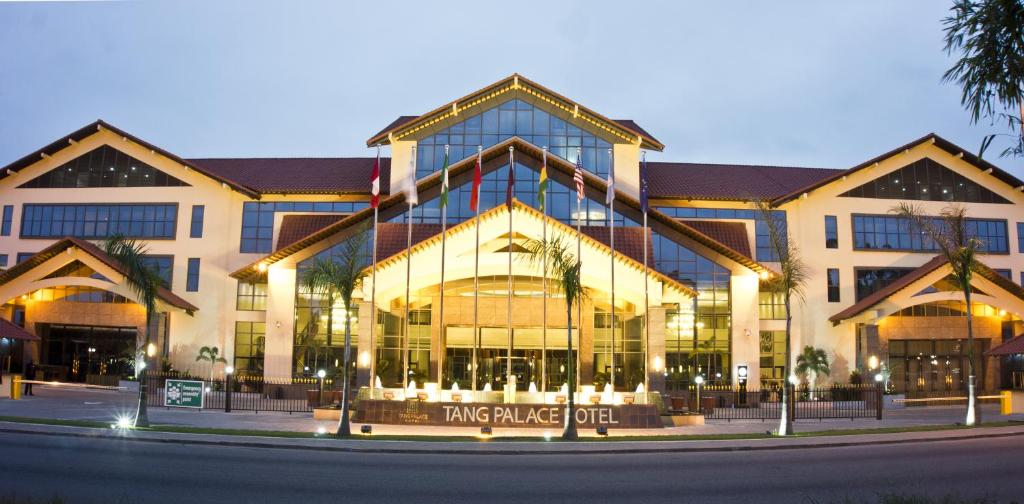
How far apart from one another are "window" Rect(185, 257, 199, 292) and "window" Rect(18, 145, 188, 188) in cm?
508

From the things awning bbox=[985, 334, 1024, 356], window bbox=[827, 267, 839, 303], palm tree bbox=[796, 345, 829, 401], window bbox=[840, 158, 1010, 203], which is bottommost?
palm tree bbox=[796, 345, 829, 401]

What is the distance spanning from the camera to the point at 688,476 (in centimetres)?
1723

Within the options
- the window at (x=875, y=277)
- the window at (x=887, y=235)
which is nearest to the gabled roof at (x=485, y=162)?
the window at (x=875, y=277)

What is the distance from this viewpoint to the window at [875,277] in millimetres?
49250

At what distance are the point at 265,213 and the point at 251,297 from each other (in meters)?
5.34


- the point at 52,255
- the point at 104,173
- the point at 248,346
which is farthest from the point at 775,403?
the point at 104,173

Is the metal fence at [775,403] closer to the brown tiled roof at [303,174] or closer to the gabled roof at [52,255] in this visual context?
the brown tiled roof at [303,174]

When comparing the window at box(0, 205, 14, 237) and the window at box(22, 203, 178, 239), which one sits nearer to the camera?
the window at box(22, 203, 178, 239)

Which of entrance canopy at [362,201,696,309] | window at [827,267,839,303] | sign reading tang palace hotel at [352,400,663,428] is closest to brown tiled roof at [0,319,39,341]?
entrance canopy at [362,201,696,309]

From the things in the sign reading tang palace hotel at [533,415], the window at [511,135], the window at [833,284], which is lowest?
the sign reading tang palace hotel at [533,415]

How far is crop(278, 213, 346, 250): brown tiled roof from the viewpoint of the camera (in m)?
48.1

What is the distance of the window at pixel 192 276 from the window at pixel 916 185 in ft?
133

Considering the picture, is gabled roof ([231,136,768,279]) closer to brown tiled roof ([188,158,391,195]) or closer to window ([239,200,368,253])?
window ([239,200,368,253])

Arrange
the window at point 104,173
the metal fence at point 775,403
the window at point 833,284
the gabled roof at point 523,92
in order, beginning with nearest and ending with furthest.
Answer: the metal fence at point 775,403, the gabled roof at point 523,92, the window at point 833,284, the window at point 104,173
